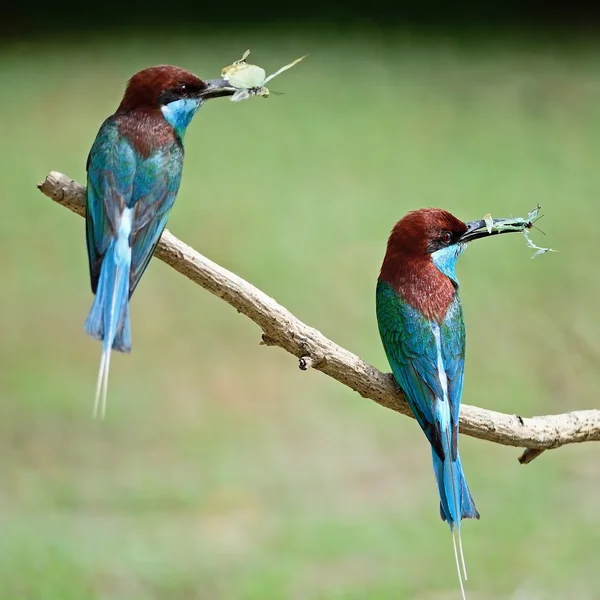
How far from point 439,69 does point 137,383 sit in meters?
3.05

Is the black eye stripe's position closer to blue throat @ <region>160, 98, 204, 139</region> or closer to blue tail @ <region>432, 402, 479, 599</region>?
blue throat @ <region>160, 98, 204, 139</region>

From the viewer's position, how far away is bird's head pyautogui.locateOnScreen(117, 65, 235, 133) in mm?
1988

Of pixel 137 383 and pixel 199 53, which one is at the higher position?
pixel 199 53

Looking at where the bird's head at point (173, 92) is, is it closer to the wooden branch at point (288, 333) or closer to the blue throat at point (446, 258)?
the wooden branch at point (288, 333)

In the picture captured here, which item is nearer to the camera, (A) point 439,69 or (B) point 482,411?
(B) point 482,411

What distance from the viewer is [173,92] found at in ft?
6.55

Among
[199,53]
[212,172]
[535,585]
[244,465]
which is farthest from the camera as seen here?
[199,53]

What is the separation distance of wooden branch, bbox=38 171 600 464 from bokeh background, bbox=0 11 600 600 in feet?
4.79

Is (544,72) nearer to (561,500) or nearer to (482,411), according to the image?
(561,500)

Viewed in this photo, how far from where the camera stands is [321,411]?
4480 mm

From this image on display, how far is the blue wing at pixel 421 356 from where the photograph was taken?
6.56ft

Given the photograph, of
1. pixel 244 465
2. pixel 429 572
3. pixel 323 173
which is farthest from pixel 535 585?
pixel 323 173

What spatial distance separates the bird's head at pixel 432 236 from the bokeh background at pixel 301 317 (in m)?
1.62

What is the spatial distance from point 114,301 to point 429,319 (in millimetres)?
619
